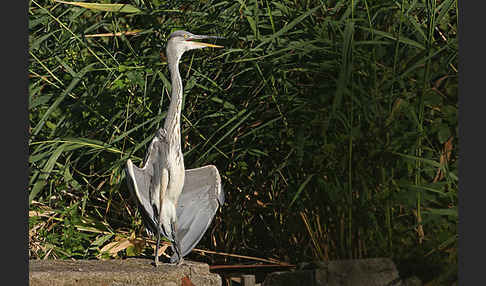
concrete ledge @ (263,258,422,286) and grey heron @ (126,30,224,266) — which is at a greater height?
grey heron @ (126,30,224,266)

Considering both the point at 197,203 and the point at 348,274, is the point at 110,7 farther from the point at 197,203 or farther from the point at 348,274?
the point at 348,274

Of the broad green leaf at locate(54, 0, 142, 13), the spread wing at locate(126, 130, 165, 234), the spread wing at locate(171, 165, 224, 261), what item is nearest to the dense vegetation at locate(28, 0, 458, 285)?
the broad green leaf at locate(54, 0, 142, 13)

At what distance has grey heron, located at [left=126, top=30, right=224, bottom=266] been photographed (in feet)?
9.71

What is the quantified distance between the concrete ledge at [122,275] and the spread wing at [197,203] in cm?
10

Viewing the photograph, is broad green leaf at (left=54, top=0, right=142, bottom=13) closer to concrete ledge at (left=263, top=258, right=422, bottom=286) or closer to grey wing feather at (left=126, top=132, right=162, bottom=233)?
grey wing feather at (left=126, top=132, right=162, bottom=233)

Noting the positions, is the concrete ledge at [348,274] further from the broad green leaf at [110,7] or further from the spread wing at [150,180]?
the broad green leaf at [110,7]

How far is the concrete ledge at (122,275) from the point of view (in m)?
2.96

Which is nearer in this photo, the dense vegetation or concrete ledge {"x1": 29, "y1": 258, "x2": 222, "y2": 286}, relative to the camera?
Answer: concrete ledge {"x1": 29, "y1": 258, "x2": 222, "y2": 286}

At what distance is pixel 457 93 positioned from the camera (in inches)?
130

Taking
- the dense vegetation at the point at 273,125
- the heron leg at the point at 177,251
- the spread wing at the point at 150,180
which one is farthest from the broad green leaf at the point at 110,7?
the heron leg at the point at 177,251

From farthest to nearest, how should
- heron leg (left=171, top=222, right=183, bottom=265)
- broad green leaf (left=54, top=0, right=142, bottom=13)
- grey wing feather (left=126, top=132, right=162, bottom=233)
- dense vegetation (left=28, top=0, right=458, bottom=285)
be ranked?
broad green leaf (left=54, top=0, right=142, bottom=13) < dense vegetation (left=28, top=0, right=458, bottom=285) < heron leg (left=171, top=222, right=183, bottom=265) < grey wing feather (left=126, top=132, right=162, bottom=233)

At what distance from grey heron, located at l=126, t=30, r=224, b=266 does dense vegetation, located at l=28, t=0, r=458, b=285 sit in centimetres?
27

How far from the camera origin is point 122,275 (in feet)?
9.77

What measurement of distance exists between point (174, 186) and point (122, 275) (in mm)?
383
